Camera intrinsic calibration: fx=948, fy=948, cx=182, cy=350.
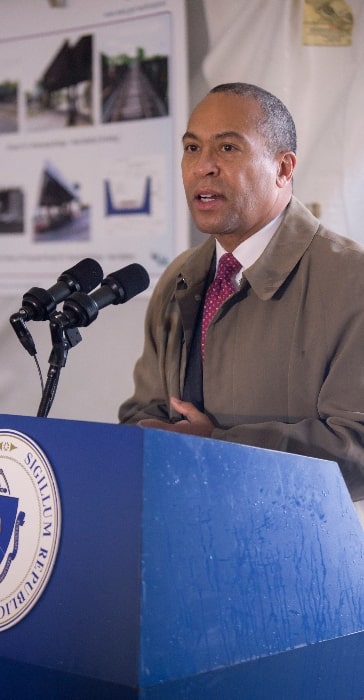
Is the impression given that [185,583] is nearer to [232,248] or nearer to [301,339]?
[301,339]

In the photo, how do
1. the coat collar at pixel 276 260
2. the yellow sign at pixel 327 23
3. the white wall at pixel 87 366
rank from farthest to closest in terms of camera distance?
the white wall at pixel 87 366, the yellow sign at pixel 327 23, the coat collar at pixel 276 260

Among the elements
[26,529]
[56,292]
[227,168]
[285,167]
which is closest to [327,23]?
[285,167]

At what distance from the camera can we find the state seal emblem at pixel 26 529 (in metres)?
1.22

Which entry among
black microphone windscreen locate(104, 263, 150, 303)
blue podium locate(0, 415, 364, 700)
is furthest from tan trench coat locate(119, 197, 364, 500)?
blue podium locate(0, 415, 364, 700)

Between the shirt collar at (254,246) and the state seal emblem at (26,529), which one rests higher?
the shirt collar at (254,246)

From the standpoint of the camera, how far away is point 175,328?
2447mm

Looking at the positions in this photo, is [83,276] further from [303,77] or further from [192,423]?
[303,77]

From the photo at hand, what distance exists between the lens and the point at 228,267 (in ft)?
7.96

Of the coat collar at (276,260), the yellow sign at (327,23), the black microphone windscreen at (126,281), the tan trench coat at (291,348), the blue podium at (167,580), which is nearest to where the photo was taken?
the blue podium at (167,580)

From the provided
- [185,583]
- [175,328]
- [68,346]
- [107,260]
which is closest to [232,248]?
[175,328]

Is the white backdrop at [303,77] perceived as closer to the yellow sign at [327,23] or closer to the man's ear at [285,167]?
the yellow sign at [327,23]

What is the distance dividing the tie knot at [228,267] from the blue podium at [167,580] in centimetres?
108

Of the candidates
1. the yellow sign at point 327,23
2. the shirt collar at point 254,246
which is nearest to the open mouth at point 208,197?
the shirt collar at point 254,246

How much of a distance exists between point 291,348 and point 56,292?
0.63 m
